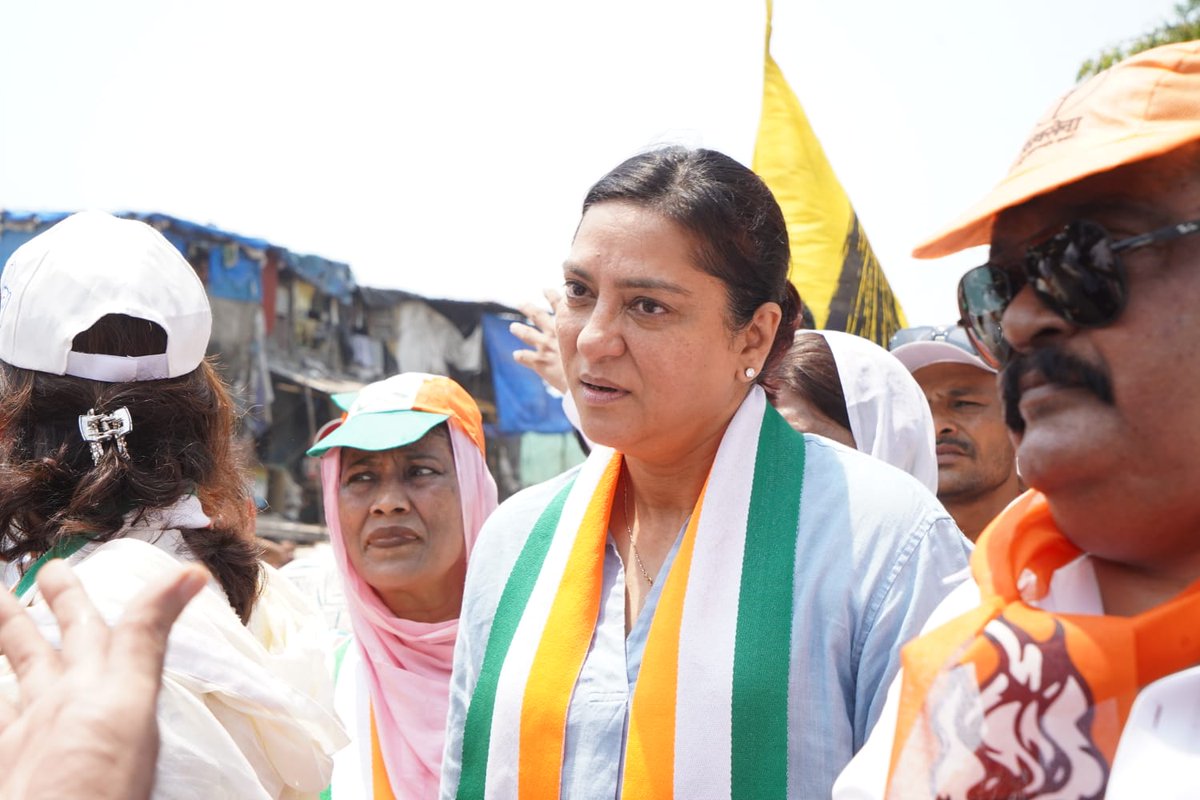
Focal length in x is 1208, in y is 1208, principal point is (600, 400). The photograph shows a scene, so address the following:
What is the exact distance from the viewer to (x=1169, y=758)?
108cm

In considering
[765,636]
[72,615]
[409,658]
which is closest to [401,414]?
[409,658]

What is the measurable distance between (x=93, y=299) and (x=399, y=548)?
1.54 metres

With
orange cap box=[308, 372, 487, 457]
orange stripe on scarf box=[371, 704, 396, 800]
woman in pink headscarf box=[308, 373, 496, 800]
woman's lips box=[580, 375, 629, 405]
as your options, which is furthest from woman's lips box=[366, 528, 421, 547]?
woman's lips box=[580, 375, 629, 405]

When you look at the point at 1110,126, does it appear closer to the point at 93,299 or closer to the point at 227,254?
the point at 93,299

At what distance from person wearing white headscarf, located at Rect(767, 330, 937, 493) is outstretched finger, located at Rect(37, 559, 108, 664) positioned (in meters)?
2.19

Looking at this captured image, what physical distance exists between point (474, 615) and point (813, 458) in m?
0.73

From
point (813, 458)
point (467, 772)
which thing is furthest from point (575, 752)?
point (813, 458)

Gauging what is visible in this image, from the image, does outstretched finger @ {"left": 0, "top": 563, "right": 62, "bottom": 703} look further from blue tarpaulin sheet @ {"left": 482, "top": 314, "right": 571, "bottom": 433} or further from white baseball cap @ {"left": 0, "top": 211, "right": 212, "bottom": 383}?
blue tarpaulin sheet @ {"left": 482, "top": 314, "right": 571, "bottom": 433}

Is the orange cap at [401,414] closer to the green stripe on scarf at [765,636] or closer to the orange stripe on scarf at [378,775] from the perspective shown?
the orange stripe on scarf at [378,775]

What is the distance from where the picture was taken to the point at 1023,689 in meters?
1.21

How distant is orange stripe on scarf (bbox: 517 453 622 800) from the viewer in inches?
82.0

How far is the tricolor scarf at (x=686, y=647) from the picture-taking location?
198 centimetres

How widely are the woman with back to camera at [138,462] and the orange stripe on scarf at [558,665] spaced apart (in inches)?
13.9

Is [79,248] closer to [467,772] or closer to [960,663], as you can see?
[467,772]
